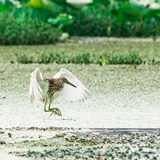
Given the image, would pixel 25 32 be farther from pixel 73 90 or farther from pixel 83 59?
pixel 73 90

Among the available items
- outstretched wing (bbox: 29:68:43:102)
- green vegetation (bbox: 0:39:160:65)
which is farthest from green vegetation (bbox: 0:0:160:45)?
outstretched wing (bbox: 29:68:43:102)

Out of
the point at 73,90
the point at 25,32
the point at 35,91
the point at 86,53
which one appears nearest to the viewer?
the point at 35,91

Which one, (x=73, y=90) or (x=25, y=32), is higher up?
(x=25, y=32)

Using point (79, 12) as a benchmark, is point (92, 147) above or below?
below

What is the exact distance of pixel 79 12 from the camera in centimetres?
1598

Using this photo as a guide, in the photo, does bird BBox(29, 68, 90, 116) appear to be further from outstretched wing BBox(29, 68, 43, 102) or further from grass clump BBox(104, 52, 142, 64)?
grass clump BBox(104, 52, 142, 64)

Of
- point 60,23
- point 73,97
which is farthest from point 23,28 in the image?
point 73,97

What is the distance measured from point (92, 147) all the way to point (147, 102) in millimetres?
2302

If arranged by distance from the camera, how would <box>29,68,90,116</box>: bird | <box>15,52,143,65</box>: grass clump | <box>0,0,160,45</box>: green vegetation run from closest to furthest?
<box>29,68,90,116</box>: bird < <box>15,52,143,65</box>: grass clump < <box>0,0,160,45</box>: green vegetation

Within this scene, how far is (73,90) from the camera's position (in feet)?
22.0

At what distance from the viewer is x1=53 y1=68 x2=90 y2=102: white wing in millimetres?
6633

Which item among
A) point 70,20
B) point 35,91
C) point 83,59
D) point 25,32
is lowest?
point 35,91

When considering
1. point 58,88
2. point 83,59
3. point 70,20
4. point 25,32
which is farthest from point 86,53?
point 58,88

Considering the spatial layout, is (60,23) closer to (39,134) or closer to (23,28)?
(23,28)
